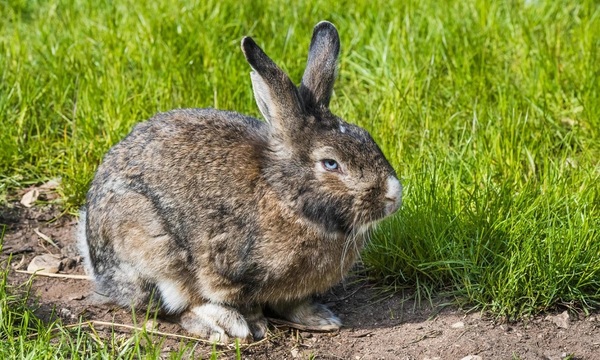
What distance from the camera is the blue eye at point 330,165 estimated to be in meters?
4.60

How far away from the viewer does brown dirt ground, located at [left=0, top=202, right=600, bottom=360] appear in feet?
15.4

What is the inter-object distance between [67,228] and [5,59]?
4.47ft

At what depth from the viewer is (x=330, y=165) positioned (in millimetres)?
4613

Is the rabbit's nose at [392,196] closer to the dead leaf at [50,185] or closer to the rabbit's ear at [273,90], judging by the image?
the rabbit's ear at [273,90]

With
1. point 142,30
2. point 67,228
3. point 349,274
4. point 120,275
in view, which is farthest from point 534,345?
point 142,30

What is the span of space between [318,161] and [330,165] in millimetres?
57

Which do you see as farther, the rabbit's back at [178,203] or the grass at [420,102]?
the grass at [420,102]

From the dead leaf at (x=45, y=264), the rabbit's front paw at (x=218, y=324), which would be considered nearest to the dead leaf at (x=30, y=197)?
the dead leaf at (x=45, y=264)

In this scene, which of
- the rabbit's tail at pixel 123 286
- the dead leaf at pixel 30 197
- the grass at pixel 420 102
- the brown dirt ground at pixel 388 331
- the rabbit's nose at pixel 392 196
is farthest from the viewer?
the dead leaf at pixel 30 197

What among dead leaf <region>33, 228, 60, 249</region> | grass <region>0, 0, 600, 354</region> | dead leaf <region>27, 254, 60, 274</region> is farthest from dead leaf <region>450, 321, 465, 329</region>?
dead leaf <region>33, 228, 60, 249</region>

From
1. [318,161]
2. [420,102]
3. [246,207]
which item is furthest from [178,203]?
[420,102]

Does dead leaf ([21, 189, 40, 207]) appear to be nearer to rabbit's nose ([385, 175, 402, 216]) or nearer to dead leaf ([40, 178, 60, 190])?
dead leaf ([40, 178, 60, 190])

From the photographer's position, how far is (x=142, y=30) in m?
6.79

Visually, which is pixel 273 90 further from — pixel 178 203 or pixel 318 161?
pixel 178 203
